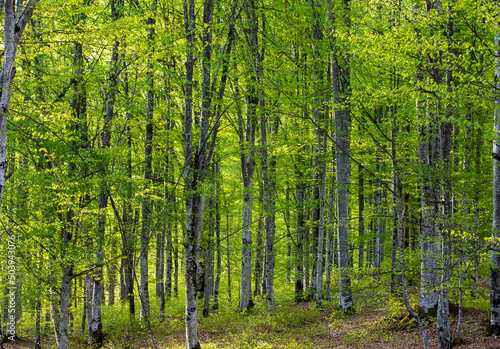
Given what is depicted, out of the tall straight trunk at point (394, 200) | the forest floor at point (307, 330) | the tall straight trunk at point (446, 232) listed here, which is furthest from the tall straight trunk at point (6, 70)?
the tall straight trunk at point (446, 232)

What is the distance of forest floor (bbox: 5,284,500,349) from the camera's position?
7.51m

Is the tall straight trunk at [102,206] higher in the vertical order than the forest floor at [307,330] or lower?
higher

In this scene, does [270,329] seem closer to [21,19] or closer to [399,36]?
[399,36]

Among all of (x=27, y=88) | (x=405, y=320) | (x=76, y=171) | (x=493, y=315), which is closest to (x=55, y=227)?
(x=76, y=171)

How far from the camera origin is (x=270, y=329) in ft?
33.2

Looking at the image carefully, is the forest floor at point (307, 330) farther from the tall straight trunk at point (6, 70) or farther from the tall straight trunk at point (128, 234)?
the tall straight trunk at point (6, 70)

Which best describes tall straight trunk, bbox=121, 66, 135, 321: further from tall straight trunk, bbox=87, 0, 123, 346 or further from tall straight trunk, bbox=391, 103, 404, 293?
tall straight trunk, bbox=391, 103, 404, 293

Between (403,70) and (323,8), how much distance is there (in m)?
5.72

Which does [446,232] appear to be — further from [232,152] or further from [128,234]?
[128,234]

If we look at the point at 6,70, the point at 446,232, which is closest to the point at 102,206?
the point at 6,70

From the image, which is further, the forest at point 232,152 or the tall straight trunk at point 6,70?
the forest at point 232,152

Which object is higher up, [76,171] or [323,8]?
[323,8]

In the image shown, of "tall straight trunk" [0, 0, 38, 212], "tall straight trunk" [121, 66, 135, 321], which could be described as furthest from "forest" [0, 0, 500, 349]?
"tall straight trunk" [121, 66, 135, 321]

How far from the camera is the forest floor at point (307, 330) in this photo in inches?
296
